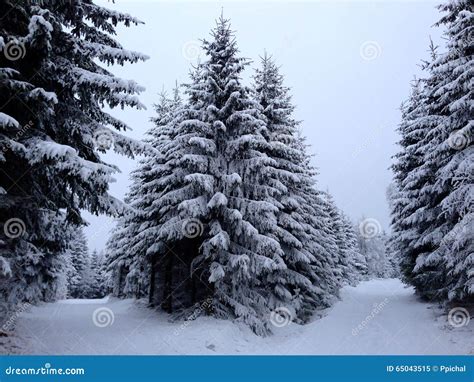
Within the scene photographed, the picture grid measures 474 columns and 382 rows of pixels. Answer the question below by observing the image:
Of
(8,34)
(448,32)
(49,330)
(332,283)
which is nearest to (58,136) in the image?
(8,34)

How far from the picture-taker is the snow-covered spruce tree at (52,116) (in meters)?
8.74

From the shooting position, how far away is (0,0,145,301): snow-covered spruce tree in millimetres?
8742

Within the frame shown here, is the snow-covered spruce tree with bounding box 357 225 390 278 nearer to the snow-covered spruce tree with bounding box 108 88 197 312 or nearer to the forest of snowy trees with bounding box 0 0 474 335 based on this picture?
the forest of snowy trees with bounding box 0 0 474 335

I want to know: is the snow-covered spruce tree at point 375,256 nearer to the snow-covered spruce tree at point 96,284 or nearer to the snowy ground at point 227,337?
the snow-covered spruce tree at point 96,284

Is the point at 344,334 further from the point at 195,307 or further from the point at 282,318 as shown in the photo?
the point at 195,307

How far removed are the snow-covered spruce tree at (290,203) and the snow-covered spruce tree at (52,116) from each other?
26.1 feet

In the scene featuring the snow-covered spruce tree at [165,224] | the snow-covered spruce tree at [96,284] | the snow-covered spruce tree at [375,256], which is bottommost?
the snow-covered spruce tree at [96,284]

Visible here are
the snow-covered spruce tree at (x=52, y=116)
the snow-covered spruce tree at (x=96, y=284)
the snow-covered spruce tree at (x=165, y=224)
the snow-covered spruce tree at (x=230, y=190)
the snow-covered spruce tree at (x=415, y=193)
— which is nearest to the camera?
the snow-covered spruce tree at (x=52, y=116)

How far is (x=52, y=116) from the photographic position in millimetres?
10039

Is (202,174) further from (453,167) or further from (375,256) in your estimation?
(375,256)

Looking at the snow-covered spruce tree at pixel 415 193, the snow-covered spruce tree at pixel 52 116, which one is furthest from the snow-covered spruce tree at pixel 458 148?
the snow-covered spruce tree at pixel 52 116

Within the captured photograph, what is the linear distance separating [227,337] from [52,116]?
354 inches

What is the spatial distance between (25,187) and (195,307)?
808cm

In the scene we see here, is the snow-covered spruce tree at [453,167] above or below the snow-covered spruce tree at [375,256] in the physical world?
above
